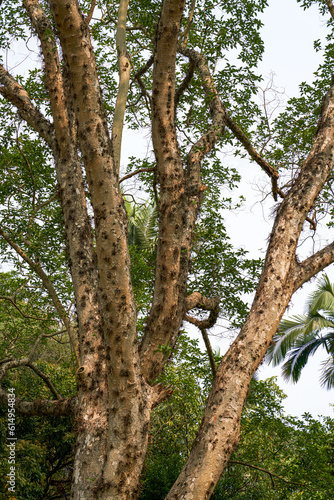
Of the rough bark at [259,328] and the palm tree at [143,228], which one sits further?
the palm tree at [143,228]

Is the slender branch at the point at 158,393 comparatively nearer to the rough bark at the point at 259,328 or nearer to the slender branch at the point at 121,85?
the rough bark at the point at 259,328

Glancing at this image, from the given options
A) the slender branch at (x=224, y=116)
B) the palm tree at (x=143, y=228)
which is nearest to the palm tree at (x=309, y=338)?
the palm tree at (x=143, y=228)

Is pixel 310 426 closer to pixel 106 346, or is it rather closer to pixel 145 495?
pixel 145 495

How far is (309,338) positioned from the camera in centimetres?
1540

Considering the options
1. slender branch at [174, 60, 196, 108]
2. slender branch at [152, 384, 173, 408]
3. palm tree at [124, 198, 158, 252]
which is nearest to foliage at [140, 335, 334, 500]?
slender branch at [152, 384, 173, 408]

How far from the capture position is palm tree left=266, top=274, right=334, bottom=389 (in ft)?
49.1

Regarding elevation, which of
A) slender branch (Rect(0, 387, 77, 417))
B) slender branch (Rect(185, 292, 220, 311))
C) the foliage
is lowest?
the foliage

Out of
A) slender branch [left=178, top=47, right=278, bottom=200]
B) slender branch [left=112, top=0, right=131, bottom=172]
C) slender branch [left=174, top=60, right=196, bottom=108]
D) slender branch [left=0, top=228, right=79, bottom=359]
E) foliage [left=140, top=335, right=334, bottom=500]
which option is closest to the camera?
slender branch [left=112, top=0, right=131, bottom=172]

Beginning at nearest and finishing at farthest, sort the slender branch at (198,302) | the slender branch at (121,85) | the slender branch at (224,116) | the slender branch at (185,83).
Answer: the slender branch at (198,302), the slender branch at (121,85), the slender branch at (224,116), the slender branch at (185,83)

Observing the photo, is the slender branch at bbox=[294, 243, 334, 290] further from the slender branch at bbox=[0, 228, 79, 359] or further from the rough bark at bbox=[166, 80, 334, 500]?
the slender branch at bbox=[0, 228, 79, 359]

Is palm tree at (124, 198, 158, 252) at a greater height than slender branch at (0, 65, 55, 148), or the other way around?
palm tree at (124, 198, 158, 252)

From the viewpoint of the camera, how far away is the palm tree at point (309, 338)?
49.1 ft

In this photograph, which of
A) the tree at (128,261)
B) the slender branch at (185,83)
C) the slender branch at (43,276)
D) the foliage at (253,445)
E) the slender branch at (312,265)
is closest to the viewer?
the tree at (128,261)

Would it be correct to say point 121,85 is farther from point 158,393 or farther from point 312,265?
point 158,393
